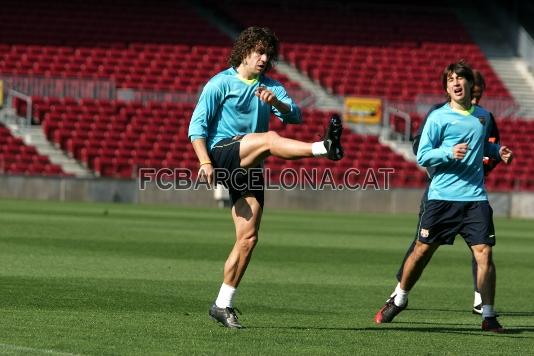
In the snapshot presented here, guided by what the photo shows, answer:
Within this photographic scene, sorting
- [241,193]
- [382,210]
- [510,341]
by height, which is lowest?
[382,210]

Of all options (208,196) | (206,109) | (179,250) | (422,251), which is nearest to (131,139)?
(208,196)

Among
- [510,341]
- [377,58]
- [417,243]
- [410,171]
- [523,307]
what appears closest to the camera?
[510,341]

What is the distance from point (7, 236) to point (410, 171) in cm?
2169

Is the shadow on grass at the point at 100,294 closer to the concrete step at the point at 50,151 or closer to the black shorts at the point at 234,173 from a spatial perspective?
the black shorts at the point at 234,173

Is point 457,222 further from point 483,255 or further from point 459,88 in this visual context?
point 459,88

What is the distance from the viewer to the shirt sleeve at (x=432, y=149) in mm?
9562

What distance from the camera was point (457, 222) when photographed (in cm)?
980

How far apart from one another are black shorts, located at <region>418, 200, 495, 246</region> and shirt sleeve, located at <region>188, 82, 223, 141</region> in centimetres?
193

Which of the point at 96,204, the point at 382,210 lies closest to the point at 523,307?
the point at 96,204

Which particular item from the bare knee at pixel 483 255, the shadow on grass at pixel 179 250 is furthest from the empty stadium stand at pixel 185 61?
the bare knee at pixel 483 255

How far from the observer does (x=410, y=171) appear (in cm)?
3819

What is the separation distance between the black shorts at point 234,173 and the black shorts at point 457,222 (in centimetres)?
150

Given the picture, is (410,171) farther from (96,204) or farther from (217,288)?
(217,288)

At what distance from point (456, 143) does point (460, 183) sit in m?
0.31
